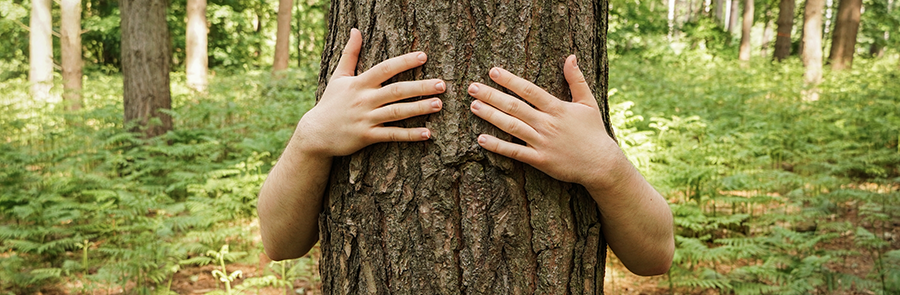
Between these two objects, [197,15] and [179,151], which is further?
[197,15]

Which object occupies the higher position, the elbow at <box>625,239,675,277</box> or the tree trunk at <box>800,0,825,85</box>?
the tree trunk at <box>800,0,825,85</box>

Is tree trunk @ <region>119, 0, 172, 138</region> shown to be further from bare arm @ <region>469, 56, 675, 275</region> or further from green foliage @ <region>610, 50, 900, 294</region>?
bare arm @ <region>469, 56, 675, 275</region>

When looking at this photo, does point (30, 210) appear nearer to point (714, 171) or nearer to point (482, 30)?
point (482, 30)

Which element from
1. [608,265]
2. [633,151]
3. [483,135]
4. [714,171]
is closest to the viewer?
[483,135]

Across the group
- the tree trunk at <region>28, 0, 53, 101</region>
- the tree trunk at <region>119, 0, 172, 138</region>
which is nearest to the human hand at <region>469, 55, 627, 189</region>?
the tree trunk at <region>119, 0, 172, 138</region>

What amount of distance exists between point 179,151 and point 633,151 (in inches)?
187

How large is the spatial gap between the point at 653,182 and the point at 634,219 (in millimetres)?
3486

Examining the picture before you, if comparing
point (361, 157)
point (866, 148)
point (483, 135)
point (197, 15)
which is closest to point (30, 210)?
point (361, 157)

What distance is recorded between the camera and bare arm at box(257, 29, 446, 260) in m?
1.24

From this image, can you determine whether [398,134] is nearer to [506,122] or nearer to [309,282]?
[506,122]

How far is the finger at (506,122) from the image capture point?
1212 mm

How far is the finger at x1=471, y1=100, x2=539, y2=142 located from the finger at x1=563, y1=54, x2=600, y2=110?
172 mm

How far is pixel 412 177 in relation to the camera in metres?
1.31

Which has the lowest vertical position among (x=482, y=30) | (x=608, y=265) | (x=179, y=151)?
(x=608, y=265)
